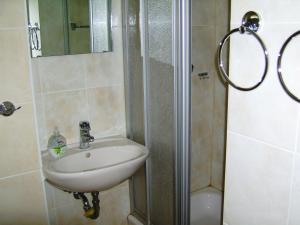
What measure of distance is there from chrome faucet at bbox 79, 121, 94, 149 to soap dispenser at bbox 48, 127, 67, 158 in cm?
9

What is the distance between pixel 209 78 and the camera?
2.10m

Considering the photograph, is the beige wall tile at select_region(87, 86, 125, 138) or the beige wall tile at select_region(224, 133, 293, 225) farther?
the beige wall tile at select_region(87, 86, 125, 138)

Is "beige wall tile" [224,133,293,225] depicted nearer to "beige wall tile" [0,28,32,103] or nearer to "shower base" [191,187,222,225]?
"beige wall tile" [0,28,32,103]

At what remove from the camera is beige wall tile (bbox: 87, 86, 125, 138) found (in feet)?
5.93

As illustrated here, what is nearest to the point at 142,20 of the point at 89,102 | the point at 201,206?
the point at 89,102

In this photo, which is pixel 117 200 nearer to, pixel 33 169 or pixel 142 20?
pixel 33 169

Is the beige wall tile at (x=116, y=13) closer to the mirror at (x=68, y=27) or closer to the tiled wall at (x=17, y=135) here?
the mirror at (x=68, y=27)

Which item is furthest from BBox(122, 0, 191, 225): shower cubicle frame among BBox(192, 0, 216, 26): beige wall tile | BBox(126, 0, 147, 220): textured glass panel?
BBox(192, 0, 216, 26): beige wall tile

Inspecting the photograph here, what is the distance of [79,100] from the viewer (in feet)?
5.76

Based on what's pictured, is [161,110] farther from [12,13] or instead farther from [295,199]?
[295,199]

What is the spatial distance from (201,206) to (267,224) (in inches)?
61.8

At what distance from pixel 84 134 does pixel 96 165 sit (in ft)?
0.59

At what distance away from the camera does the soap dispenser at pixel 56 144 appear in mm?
1620

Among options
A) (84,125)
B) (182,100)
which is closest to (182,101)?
(182,100)
